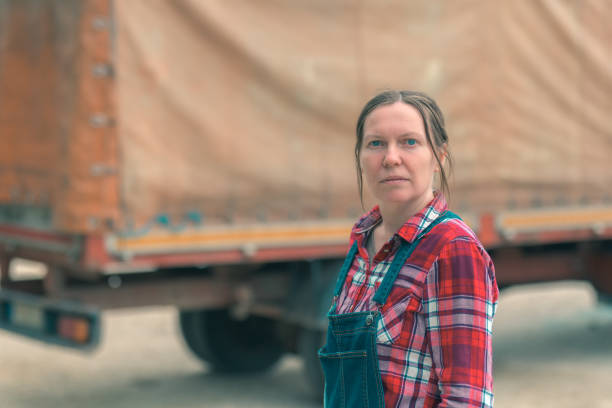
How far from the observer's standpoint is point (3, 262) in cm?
609

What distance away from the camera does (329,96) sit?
5.57m

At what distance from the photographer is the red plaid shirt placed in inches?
58.9

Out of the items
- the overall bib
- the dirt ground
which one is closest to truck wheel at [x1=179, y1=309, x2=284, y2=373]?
the dirt ground

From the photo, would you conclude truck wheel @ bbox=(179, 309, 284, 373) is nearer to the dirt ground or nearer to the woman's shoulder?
the dirt ground

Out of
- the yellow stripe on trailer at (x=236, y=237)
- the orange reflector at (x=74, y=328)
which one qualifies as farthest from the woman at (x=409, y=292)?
the orange reflector at (x=74, y=328)

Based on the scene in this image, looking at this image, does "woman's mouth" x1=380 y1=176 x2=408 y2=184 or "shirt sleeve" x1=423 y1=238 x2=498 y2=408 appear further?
"woman's mouth" x1=380 y1=176 x2=408 y2=184

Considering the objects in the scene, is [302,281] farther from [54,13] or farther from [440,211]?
[440,211]

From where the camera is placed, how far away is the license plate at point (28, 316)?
541 centimetres

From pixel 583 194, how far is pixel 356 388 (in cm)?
528

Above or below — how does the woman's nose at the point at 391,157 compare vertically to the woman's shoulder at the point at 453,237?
above

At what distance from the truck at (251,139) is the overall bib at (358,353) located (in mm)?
3274

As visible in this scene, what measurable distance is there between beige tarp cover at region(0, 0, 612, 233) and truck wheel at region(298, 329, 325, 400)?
0.84 metres

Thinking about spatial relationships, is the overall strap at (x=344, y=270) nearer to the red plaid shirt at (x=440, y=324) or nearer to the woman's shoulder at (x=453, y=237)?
the red plaid shirt at (x=440, y=324)

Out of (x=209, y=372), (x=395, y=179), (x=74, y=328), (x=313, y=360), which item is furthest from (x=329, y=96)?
(x=395, y=179)
